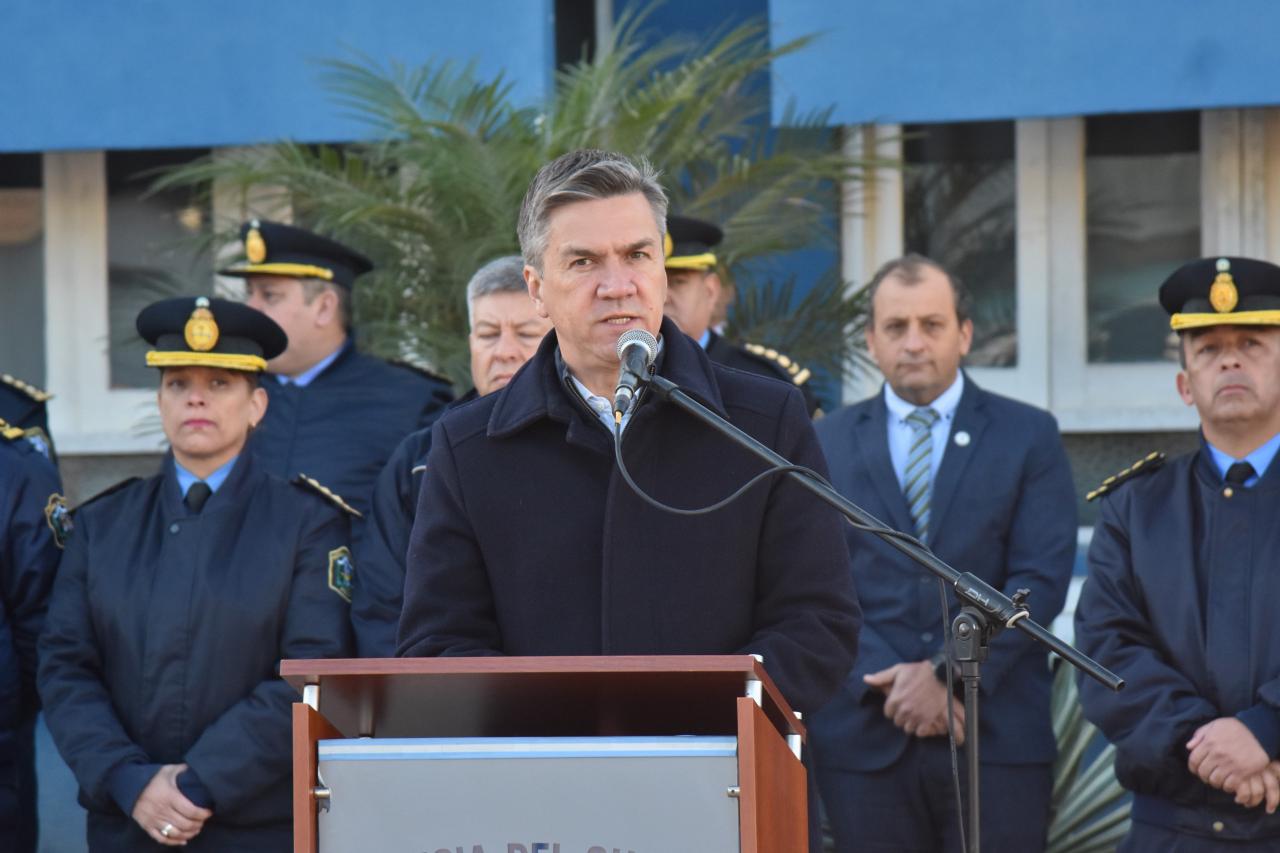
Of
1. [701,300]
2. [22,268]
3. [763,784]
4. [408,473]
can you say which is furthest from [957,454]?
[22,268]

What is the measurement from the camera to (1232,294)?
469 cm

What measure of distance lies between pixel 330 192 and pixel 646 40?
1.88 metres

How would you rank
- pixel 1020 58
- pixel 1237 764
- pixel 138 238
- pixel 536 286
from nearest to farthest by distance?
pixel 536 286, pixel 1237 764, pixel 1020 58, pixel 138 238

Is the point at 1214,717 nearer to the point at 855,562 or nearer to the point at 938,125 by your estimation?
the point at 855,562

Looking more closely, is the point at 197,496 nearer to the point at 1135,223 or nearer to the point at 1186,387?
the point at 1186,387

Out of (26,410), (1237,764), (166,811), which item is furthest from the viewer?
(26,410)

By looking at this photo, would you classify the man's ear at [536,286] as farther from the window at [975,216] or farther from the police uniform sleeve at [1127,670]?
the window at [975,216]

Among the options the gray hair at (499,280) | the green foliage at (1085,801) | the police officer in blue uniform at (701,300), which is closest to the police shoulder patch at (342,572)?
the gray hair at (499,280)

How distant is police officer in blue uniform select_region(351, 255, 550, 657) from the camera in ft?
15.7

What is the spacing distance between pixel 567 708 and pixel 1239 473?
2641 millimetres

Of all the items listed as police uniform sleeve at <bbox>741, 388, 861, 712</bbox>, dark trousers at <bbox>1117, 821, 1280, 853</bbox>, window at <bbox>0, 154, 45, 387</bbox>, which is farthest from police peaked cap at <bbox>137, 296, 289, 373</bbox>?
window at <bbox>0, 154, 45, 387</bbox>

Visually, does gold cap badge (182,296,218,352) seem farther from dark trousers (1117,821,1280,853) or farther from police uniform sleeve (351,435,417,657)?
dark trousers (1117,821,1280,853)

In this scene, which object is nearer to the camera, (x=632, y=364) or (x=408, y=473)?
(x=632, y=364)

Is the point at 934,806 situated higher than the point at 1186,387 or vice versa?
the point at 1186,387
